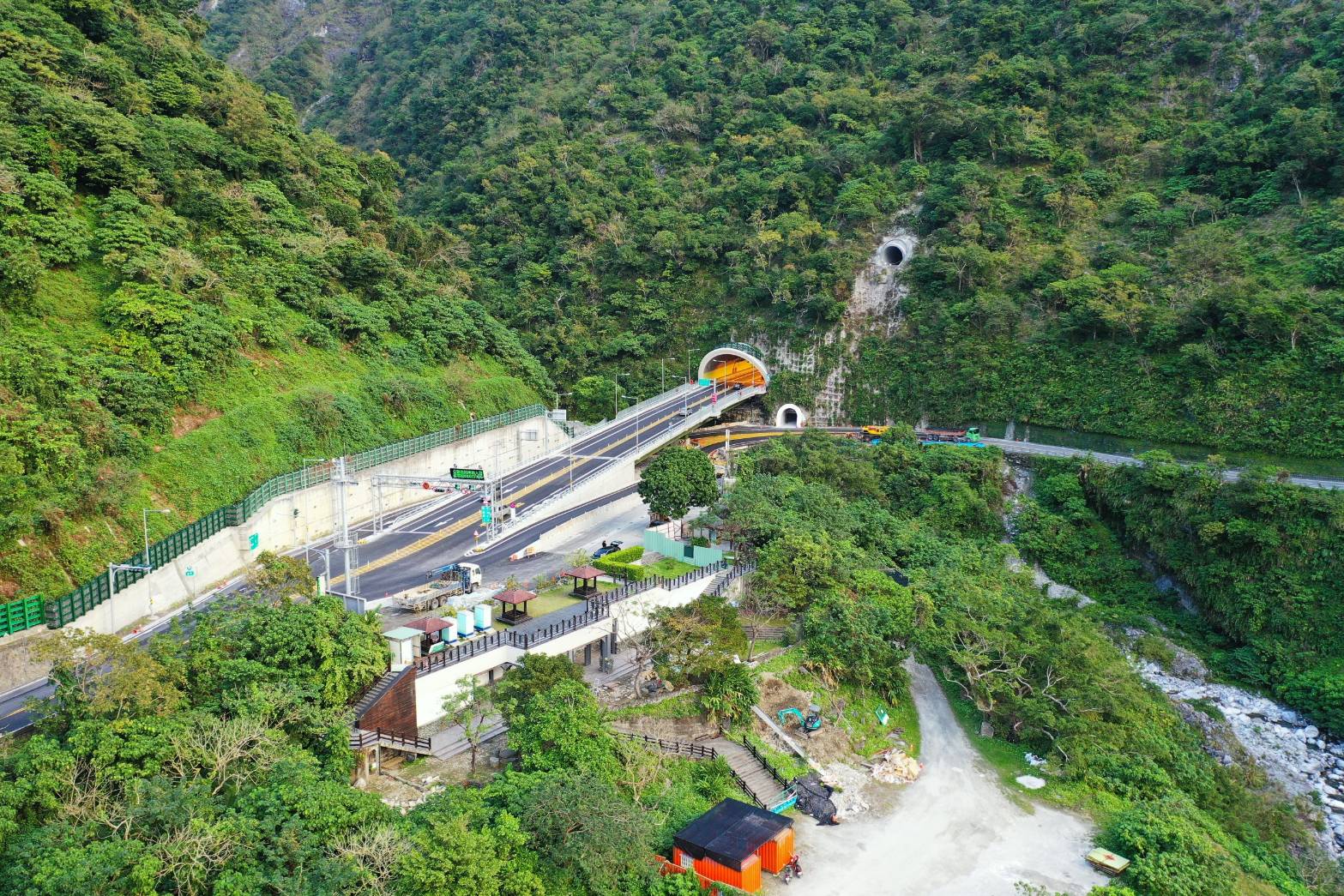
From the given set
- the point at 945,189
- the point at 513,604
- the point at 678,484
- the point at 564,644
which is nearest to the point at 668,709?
the point at 564,644

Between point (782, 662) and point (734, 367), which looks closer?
point (782, 662)

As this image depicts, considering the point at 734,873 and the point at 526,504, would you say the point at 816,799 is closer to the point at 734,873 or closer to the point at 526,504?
the point at 734,873

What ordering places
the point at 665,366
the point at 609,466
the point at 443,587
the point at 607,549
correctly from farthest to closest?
the point at 665,366 < the point at 609,466 < the point at 607,549 < the point at 443,587

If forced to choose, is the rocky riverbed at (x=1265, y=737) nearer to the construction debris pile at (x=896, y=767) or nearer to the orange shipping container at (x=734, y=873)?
the construction debris pile at (x=896, y=767)

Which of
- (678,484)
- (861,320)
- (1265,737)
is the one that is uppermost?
(861,320)

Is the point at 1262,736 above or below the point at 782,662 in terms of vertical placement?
below

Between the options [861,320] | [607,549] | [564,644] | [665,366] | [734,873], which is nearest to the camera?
[734,873]
